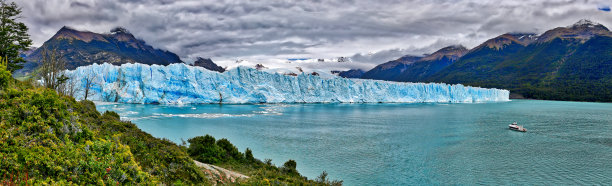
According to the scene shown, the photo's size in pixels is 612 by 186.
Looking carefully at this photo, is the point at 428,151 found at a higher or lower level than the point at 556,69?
lower

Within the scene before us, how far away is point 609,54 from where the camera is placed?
5315 inches

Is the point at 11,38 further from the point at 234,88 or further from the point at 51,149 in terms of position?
the point at 234,88

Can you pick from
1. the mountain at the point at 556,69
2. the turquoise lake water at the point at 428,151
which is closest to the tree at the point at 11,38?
the turquoise lake water at the point at 428,151

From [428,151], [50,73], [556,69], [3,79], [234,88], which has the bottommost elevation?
[428,151]

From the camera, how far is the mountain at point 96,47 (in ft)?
324

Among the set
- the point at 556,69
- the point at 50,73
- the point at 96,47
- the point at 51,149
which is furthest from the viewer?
the point at 556,69

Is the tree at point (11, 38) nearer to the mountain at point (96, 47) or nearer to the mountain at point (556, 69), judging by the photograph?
the mountain at point (96, 47)

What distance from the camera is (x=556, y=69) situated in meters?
140

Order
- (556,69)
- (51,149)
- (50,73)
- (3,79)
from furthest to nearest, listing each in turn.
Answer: (556,69) < (50,73) < (3,79) < (51,149)

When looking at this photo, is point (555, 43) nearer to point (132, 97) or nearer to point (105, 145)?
point (132, 97)

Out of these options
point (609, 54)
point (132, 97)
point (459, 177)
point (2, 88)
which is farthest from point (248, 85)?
point (609, 54)

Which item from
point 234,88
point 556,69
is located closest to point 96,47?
point 234,88

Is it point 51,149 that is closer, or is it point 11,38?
point 51,149

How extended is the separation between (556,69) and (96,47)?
194 m
